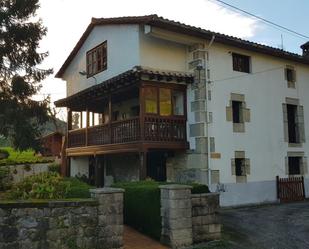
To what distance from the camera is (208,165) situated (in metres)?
16.8

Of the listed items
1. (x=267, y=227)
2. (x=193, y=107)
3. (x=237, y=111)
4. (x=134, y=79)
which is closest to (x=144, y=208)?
(x=267, y=227)

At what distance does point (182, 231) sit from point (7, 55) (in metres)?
12.2

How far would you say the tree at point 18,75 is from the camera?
1812 cm

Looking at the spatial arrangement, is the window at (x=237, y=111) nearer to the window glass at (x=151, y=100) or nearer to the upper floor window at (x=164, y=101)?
the upper floor window at (x=164, y=101)

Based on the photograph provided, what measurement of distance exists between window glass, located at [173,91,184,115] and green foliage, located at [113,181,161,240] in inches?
276

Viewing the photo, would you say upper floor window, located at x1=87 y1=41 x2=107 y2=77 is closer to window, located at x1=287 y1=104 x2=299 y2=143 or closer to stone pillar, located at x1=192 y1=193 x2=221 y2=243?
window, located at x1=287 y1=104 x2=299 y2=143

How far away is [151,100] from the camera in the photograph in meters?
17.0

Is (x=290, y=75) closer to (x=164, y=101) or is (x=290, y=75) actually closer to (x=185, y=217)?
(x=164, y=101)

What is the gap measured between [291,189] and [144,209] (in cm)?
1168

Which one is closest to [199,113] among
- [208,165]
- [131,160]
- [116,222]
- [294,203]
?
[208,165]

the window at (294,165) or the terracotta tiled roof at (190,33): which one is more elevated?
the terracotta tiled roof at (190,33)

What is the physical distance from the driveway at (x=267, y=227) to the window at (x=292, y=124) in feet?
15.6

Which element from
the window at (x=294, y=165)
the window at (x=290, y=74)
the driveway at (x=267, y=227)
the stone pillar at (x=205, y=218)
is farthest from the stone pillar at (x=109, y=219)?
the window at (x=290, y=74)

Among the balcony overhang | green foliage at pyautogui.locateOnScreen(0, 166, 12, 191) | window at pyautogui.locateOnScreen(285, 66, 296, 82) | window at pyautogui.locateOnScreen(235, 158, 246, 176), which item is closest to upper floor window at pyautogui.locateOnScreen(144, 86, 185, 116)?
the balcony overhang
